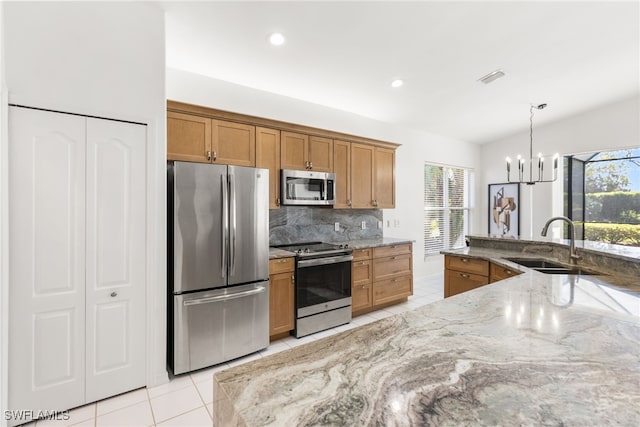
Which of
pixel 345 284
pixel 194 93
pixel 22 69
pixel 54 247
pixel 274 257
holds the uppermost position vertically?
pixel 194 93

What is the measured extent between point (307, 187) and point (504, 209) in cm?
486

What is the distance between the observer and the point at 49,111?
2002 mm

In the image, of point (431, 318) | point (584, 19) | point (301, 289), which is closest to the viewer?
point (431, 318)

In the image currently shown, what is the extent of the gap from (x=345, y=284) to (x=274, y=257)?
0.97m

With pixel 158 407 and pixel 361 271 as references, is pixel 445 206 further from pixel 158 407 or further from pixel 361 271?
pixel 158 407

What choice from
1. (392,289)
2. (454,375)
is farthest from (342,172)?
(454,375)

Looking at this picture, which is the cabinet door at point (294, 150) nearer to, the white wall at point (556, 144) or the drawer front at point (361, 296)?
the drawer front at point (361, 296)

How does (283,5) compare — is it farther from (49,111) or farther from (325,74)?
(49,111)

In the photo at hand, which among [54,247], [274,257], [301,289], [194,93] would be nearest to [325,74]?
[194,93]

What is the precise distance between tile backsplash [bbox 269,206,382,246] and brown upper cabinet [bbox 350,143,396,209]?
33cm

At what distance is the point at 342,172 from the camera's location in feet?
13.0

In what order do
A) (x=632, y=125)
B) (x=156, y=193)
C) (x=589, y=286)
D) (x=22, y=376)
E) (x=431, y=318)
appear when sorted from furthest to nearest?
1. (x=632, y=125)
2. (x=156, y=193)
3. (x=22, y=376)
4. (x=589, y=286)
5. (x=431, y=318)

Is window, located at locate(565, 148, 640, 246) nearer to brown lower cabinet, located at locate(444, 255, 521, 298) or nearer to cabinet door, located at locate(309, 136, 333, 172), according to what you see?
brown lower cabinet, located at locate(444, 255, 521, 298)

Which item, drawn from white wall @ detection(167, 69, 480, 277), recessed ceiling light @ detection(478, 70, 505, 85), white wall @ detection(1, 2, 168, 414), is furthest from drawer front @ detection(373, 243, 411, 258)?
white wall @ detection(1, 2, 168, 414)
